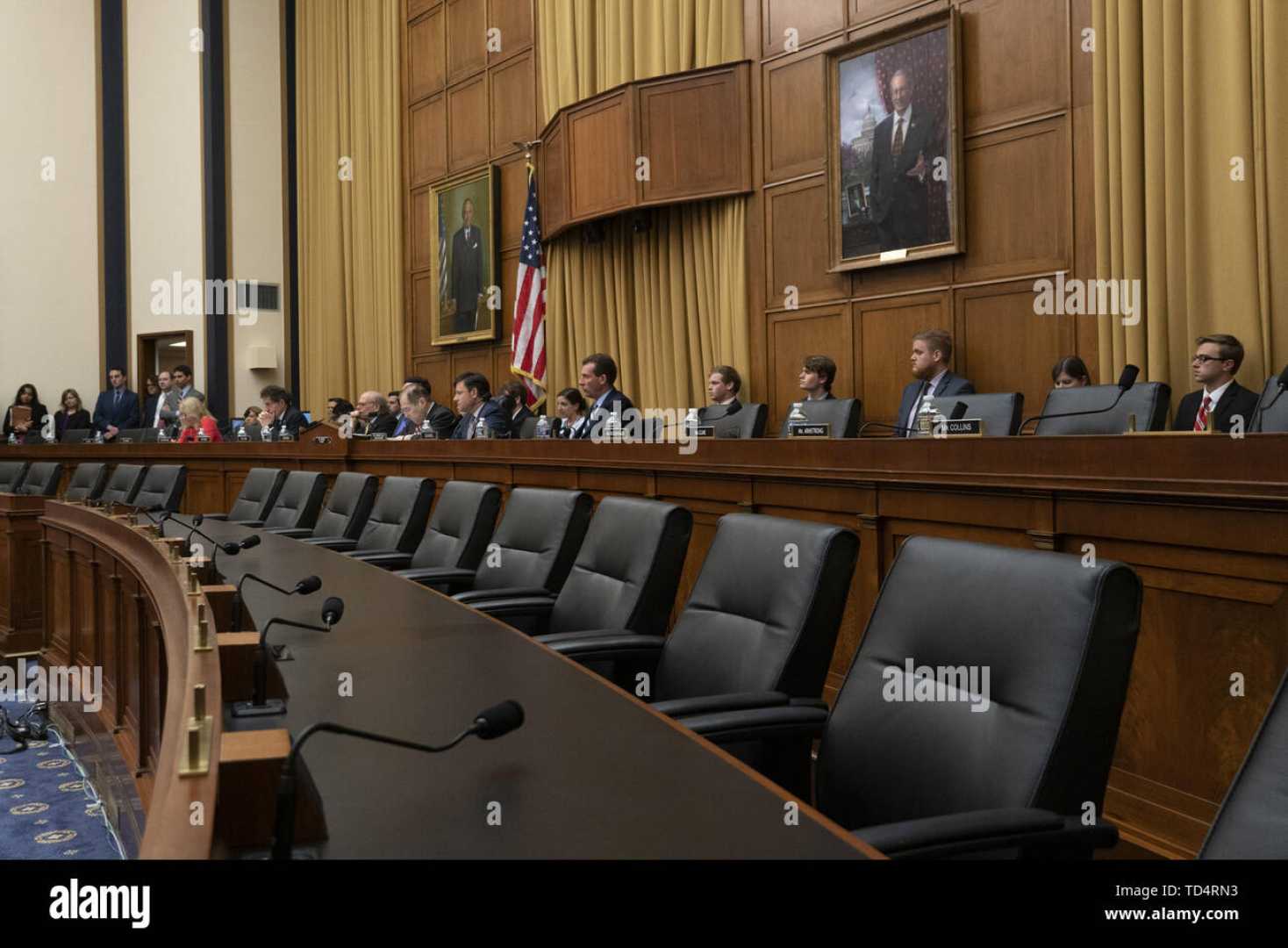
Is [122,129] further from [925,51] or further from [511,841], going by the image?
[511,841]

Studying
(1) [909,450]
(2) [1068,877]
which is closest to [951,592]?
(2) [1068,877]

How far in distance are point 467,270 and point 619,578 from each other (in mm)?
7609

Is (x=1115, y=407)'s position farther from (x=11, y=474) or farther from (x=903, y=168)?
(x=11, y=474)

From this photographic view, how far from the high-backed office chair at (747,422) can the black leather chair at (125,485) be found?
298cm

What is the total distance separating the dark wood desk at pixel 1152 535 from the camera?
6.49ft

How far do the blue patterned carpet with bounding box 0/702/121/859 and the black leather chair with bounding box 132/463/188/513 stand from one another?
4.40 feet

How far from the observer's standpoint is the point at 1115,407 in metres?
4.06

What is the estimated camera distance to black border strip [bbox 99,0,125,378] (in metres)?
11.6

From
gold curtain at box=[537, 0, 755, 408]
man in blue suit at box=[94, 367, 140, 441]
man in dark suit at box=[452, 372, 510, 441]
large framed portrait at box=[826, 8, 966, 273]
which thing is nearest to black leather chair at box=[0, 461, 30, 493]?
man in dark suit at box=[452, 372, 510, 441]

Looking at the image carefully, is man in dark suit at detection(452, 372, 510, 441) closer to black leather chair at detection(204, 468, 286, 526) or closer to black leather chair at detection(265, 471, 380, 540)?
black leather chair at detection(204, 468, 286, 526)

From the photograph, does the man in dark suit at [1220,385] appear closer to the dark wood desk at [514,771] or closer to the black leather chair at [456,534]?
the black leather chair at [456,534]

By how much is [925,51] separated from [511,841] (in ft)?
18.2

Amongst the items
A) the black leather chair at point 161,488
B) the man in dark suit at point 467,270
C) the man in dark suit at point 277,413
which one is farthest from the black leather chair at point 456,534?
the man in dark suit at point 467,270

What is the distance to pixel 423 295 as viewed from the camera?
10445 mm
